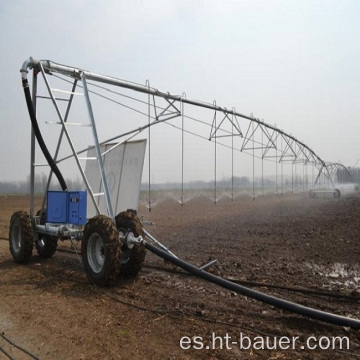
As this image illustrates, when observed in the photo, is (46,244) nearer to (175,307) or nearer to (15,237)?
(15,237)

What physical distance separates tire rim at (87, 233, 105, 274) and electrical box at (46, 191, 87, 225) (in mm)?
956

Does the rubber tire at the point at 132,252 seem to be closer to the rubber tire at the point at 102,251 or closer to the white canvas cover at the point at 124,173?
the rubber tire at the point at 102,251

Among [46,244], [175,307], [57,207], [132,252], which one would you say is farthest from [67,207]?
[175,307]

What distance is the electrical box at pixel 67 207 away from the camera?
823 cm

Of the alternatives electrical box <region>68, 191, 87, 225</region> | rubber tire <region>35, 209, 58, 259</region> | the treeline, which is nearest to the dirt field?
rubber tire <region>35, 209, 58, 259</region>

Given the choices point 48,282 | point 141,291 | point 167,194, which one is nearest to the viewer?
point 141,291

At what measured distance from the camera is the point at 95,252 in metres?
7.43

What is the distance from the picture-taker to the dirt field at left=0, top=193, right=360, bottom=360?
443 centimetres

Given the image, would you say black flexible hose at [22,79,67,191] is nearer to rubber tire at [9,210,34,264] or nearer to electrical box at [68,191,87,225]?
electrical box at [68,191,87,225]

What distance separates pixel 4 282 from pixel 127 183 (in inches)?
130

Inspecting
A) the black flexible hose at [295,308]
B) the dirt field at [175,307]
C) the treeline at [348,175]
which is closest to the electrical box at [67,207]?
the dirt field at [175,307]

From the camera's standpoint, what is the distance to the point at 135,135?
10.1 metres

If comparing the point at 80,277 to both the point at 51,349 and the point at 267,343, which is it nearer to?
the point at 51,349

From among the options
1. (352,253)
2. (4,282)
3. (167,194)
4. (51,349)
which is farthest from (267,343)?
(167,194)
